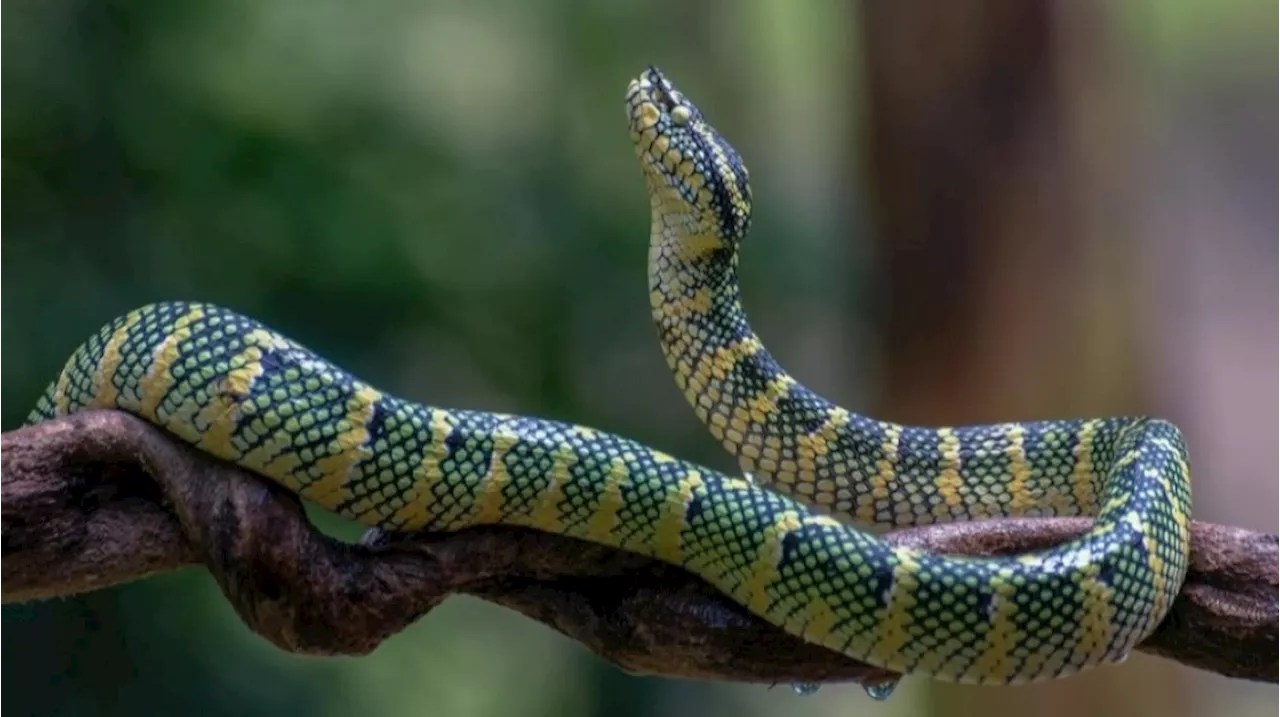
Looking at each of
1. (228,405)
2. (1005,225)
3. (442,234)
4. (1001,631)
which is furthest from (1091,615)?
(442,234)

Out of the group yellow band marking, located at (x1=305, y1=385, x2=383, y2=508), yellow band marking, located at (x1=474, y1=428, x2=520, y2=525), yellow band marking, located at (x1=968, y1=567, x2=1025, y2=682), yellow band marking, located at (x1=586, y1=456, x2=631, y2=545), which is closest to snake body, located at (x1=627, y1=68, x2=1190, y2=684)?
yellow band marking, located at (x1=968, y1=567, x2=1025, y2=682)

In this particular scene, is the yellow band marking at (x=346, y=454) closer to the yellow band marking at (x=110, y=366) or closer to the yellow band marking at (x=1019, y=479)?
the yellow band marking at (x=110, y=366)

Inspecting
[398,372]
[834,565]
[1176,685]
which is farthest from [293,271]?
[1176,685]

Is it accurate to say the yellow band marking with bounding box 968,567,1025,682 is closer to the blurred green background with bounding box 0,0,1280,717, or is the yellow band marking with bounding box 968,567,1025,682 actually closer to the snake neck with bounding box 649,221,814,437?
the snake neck with bounding box 649,221,814,437

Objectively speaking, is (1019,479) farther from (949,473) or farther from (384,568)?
(384,568)

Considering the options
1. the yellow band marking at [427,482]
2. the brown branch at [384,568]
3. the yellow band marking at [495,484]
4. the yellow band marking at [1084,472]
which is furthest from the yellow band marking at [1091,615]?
the yellow band marking at [427,482]

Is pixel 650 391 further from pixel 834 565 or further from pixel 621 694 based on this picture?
pixel 834 565
